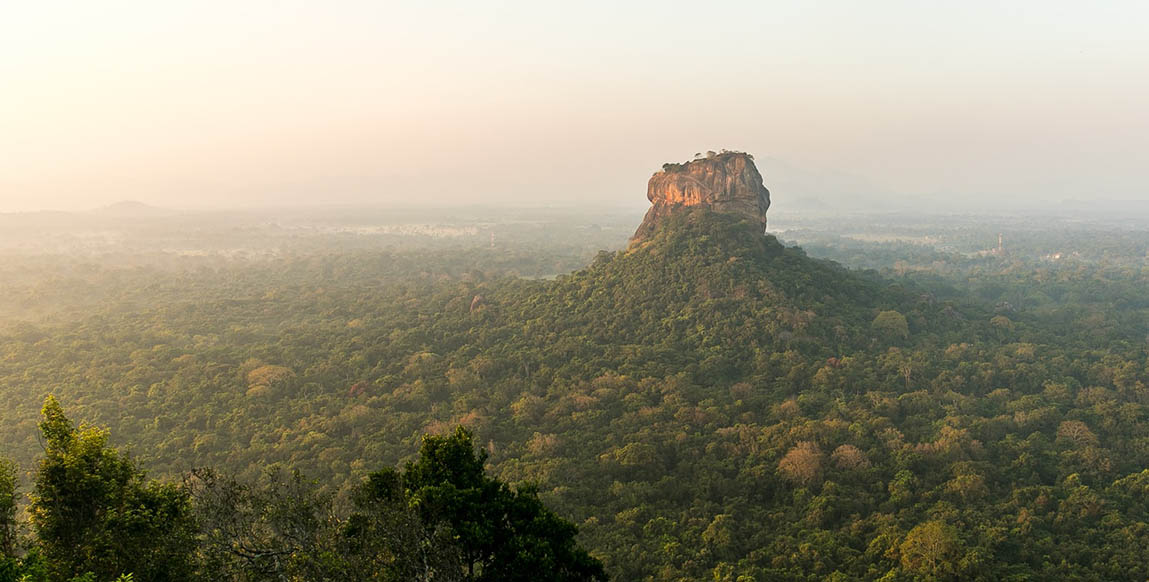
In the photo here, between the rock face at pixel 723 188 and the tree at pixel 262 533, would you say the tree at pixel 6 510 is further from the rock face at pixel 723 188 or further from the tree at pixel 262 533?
the rock face at pixel 723 188

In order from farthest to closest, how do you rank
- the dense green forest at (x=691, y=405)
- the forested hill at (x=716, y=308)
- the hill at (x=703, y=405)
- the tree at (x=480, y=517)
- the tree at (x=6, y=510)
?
the forested hill at (x=716, y=308) → the hill at (x=703, y=405) → the dense green forest at (x=691, y=405) → the tree at (x=480, y=517) → the tree at (x=6, y=510)

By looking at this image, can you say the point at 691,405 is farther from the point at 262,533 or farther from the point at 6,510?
the point at 6,510

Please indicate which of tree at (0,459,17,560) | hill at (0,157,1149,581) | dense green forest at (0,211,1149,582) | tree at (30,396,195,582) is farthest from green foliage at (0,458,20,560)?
hill at (0,157,1149,581)

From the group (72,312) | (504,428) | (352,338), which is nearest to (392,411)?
(504,428)

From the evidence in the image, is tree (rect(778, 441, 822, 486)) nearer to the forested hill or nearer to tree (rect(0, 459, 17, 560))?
the forested hill

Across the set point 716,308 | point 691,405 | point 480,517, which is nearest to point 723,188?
point 716,308

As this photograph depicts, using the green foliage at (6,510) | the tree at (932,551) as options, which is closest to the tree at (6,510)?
the green foliage at (6,510)

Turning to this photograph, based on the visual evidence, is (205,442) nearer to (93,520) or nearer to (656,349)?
(93,520)

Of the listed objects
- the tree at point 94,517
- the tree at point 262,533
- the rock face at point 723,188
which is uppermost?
the rock face at point 723,188
